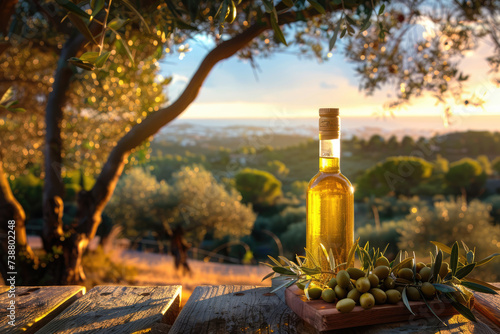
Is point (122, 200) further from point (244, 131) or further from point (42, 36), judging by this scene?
point (42, 36)

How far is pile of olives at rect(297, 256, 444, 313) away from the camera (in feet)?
2.93

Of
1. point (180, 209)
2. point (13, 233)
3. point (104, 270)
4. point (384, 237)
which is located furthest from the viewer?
point (180, 209)

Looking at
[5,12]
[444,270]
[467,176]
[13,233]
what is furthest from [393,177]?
[444,270]

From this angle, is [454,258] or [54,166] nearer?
[454,258]

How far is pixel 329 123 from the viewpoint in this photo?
101cm

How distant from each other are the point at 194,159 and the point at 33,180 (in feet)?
13.2

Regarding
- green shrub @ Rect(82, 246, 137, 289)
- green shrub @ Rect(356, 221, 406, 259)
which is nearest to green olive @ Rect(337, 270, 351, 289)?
green shrub @ Rect(82, 246, 137, 289)

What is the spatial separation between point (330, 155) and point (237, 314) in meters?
0.45

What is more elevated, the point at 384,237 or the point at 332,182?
the point at 332,182

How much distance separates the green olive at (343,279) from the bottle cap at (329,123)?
33 centimetres

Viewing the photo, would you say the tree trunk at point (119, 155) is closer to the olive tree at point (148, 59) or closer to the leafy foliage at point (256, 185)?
the olive tree at point (148, 59)

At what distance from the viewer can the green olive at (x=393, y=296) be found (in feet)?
2.99

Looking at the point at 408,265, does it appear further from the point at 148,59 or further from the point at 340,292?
the point at 148,59

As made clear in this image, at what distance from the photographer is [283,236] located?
8875mm
